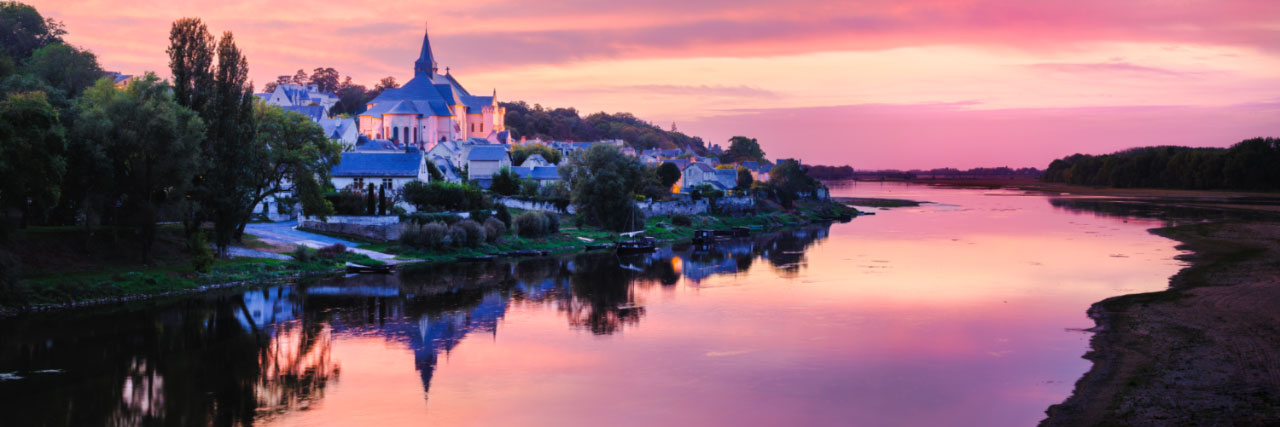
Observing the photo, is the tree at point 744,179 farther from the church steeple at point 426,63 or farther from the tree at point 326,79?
the tree at point 326,79

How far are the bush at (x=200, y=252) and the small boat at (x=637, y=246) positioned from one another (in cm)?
2291

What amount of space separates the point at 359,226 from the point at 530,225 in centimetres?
1026

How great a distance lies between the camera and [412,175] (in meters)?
53.5

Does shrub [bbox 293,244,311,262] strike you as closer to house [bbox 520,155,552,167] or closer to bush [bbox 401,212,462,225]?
bush [bbox 401,212,462,225]

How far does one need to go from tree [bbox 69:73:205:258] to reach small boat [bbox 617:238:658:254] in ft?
78.7

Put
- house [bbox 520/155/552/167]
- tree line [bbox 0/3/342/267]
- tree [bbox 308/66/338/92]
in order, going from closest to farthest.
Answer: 1. tree line [bbox 0/3/342/267]
2. house [bbox 520/155/552/167]
3. tree [bbox 308/66/338/92]

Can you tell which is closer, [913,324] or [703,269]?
[913,324]

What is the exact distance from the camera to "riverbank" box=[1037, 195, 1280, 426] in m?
16.7

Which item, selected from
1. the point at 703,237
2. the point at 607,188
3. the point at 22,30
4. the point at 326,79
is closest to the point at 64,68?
the point at 22,30

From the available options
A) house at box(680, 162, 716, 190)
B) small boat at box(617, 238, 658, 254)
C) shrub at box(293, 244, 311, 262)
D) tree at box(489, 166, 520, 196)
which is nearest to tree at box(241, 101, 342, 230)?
shrub at box(293, 244, 311, 262)

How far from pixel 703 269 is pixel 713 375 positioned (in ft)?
75.3

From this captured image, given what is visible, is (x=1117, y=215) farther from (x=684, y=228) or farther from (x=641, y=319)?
(x=641, y=319)

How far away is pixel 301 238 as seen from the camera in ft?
138

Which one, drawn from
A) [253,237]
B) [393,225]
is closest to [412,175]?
[393,225]
